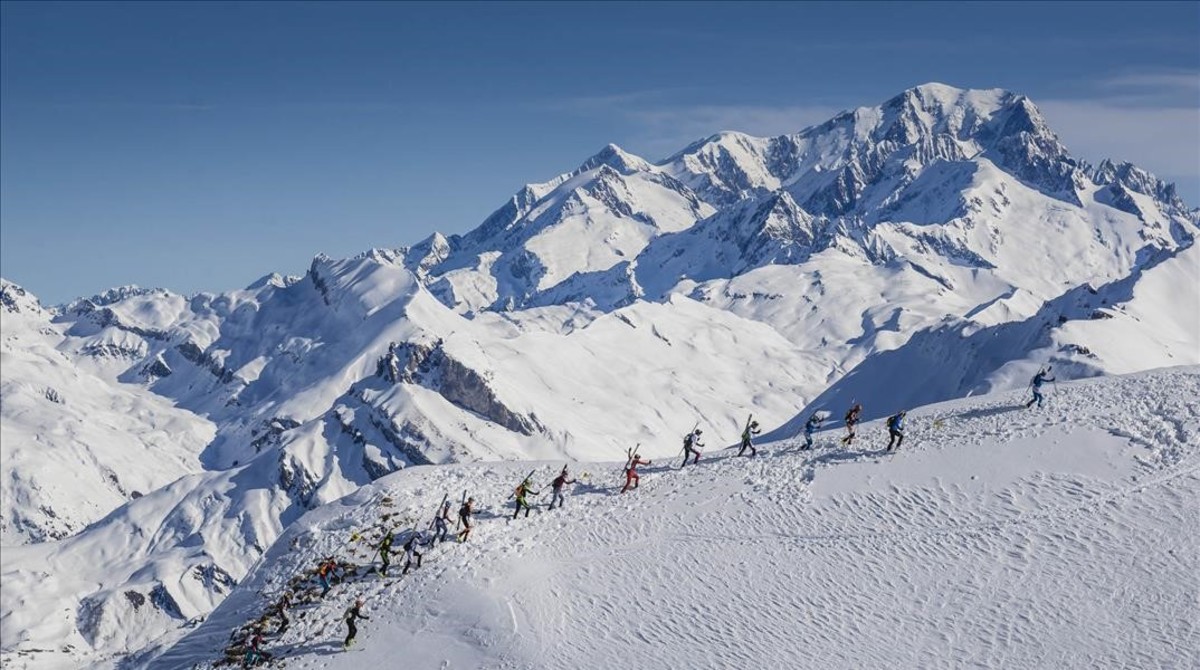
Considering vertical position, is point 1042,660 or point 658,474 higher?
point 658,474

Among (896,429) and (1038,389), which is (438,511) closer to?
(896,429)

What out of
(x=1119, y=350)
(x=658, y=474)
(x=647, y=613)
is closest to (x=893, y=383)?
(x=1119, y=350)

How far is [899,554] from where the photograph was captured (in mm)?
44906

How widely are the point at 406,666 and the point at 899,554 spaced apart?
20.6 metres

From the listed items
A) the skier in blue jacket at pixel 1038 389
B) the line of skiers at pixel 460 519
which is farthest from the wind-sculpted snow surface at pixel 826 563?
the skier in blue jacket at pixel 1038 389

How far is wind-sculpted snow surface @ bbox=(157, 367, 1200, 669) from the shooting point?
4003 cm

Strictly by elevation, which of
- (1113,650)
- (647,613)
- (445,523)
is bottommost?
(1113,650)

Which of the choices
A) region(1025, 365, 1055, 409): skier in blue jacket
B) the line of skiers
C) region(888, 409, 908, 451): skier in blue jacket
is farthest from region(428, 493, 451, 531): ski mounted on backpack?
region(1025, 365, 1055, 409): skier in blue jacket

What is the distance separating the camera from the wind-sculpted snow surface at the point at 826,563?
40031 mm

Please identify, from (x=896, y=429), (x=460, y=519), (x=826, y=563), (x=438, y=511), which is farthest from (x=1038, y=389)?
(x=438, y=511)

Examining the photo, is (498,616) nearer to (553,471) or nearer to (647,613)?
(647,613)

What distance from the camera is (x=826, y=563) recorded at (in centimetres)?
4503

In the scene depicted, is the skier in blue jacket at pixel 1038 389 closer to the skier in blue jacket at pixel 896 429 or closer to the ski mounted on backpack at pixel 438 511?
the skier in blue jacket at pixel 896 429

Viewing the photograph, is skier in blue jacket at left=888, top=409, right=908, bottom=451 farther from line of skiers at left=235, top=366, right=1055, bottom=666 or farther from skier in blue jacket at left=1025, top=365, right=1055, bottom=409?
skier in blue jacket at left=1025, top=365, right=1055, bottom=409
